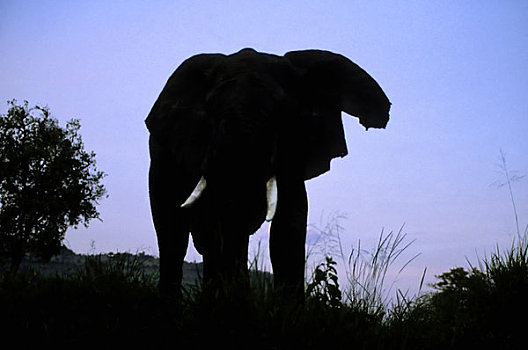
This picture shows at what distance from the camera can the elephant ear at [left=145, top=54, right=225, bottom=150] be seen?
6594 millimetres

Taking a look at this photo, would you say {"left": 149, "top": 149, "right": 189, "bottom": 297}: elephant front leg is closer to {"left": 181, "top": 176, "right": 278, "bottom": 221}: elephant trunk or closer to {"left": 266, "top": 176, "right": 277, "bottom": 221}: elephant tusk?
{"left": 181, "top": 176, "right": 278, "bottom": 221}: elephant trunk

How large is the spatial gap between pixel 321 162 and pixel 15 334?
3.82m

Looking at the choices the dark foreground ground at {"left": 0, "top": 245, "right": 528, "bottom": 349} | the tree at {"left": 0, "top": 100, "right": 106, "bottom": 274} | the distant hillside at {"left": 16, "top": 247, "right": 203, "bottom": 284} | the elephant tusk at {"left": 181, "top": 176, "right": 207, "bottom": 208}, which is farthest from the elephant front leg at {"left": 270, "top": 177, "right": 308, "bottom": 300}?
the tree at {"left": 0, "top": 100, "right": 106, "bottom": 274}

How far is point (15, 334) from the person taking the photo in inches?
207

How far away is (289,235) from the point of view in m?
6.33

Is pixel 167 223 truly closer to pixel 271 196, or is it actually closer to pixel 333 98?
pixel 271 196

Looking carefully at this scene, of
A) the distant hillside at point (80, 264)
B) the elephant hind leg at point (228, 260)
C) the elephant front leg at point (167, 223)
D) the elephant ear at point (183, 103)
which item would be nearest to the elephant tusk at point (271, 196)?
the elephant hind leg at point (228, 260)

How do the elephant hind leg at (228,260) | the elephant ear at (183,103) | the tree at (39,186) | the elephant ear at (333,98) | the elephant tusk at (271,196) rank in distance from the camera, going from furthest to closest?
the tree at (39,186) < the elephant ear at (333,98) < the elephant ear at (183,103) < the elephant tusk at (271,196) < the elephant hind leg at (228,260)

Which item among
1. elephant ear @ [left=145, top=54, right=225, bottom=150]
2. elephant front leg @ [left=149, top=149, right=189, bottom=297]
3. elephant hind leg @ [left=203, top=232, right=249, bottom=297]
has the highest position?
elephant ear @ [left=145, top=54, right=225, bottom=150]

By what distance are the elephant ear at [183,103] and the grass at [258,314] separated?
5.50 ft

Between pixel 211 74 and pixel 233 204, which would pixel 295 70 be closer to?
pixel 211 74

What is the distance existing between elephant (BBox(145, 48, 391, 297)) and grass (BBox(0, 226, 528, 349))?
1.38ft

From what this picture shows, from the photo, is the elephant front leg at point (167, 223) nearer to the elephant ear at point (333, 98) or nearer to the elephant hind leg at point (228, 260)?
the elephant hind leg at point (228, 260)

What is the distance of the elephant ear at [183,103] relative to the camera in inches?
260
